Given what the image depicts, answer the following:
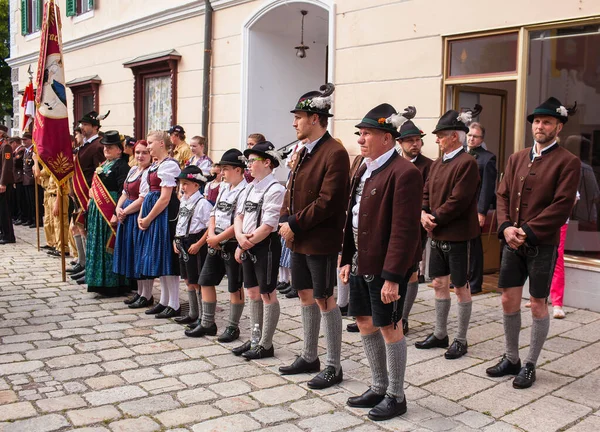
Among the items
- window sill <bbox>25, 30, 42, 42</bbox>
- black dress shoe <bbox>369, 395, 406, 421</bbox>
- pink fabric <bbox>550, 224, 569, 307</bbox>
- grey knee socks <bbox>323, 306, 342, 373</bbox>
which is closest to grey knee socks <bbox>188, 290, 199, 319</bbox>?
grey knee socks <bbox>323, 306, 342, 373</bbox>

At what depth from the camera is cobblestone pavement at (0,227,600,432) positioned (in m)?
3.90

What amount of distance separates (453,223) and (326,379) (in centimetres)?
163

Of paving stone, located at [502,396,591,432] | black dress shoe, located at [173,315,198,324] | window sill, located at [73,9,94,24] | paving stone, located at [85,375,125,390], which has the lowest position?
paving stone, located at [85,375,125,390]

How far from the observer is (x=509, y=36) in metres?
7.17

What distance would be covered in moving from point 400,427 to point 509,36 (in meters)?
4.93

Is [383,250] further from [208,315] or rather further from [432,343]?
[208,315]

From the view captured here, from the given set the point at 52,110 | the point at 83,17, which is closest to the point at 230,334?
the point at 52,110

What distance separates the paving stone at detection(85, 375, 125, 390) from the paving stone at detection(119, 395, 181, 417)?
1.27 ft

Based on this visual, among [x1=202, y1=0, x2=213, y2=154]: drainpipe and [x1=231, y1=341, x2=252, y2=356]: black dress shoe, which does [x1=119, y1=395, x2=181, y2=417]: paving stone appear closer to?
[x1=231, y1=341, x2=252, y2=356]: black dress shoe

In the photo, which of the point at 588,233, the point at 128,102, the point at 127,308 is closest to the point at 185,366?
the point at 127,308

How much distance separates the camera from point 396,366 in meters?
3.96

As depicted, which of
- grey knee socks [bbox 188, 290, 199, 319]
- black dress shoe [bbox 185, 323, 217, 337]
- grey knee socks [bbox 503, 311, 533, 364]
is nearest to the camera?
grey knee socks [bbox 503, 311, 533, 364]

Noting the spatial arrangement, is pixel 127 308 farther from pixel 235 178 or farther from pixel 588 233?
pixel 588 233

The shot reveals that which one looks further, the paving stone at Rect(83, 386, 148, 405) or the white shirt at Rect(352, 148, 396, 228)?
the paving stone at Rect(83, 386, 148, 405)
